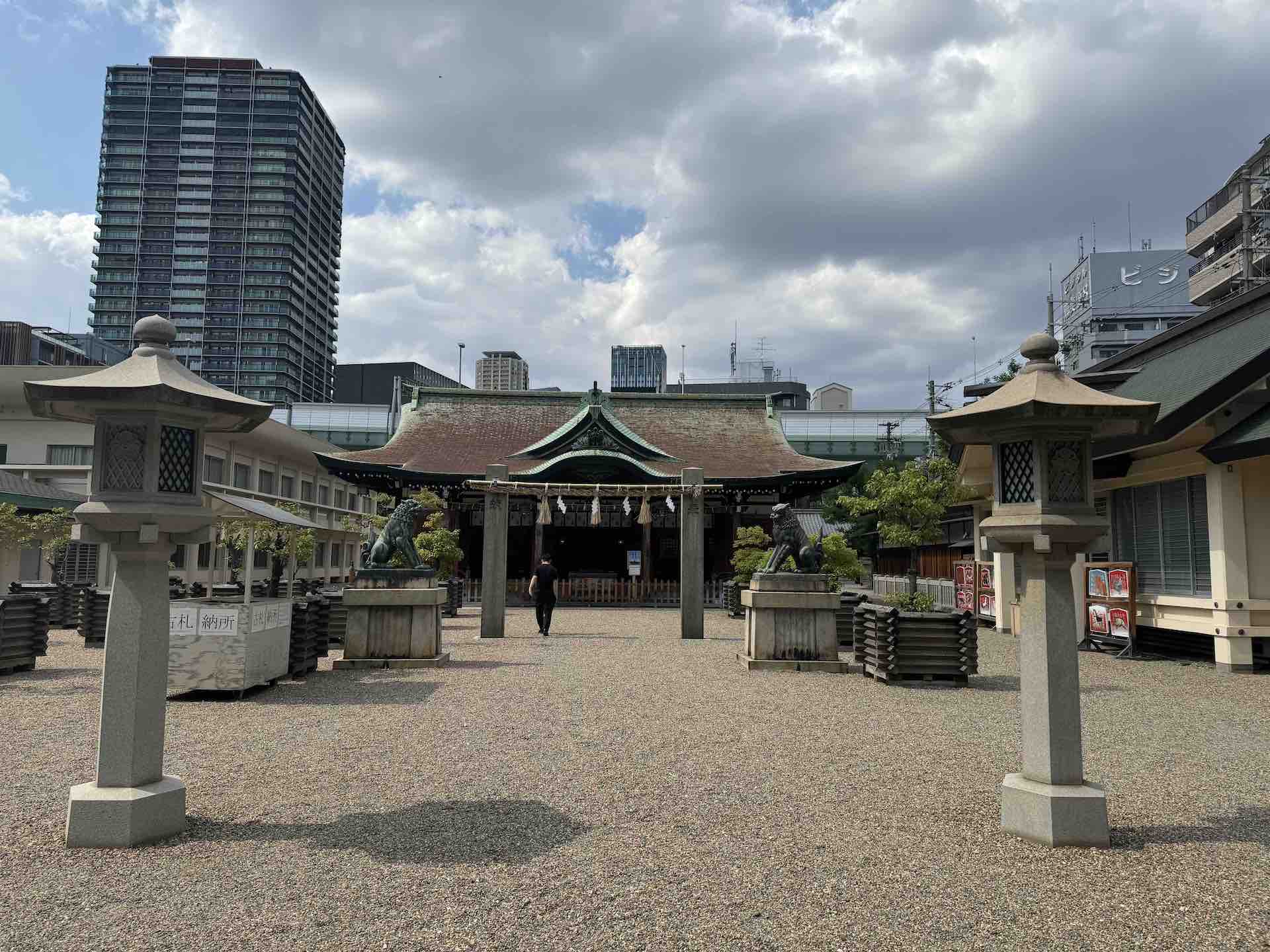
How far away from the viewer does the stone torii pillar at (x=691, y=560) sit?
17594mm

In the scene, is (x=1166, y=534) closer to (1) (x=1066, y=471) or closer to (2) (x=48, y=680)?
(1) (x=1066, y=471)

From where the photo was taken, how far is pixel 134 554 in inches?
211

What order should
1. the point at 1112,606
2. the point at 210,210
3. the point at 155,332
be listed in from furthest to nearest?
the point at 210,210, the point at 1112,606, the point at 155,332

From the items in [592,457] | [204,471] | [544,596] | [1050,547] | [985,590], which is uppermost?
[592,457]

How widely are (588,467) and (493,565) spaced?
40.7 feet

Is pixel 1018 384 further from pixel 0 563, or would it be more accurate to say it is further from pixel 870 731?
pixel 0 563

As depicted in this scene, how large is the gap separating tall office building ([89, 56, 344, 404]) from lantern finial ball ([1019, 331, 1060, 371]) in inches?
4505

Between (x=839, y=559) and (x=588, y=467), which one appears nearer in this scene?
(x=839, y=559)

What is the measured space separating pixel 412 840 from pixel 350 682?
688 cm

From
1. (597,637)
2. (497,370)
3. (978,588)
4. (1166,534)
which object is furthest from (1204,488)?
(497,370)

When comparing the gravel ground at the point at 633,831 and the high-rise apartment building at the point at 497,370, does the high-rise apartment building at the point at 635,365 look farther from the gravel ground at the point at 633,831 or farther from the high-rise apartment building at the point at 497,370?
the gravel ground at the point at 633,831

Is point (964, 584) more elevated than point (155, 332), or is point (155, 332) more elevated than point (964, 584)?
point (155, 332)

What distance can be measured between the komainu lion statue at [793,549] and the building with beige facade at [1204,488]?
4797 millimetres

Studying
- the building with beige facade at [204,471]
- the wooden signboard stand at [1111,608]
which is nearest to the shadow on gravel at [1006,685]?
the wooden signboard stand at [1111,608]
